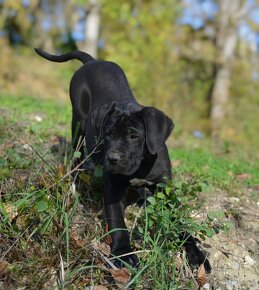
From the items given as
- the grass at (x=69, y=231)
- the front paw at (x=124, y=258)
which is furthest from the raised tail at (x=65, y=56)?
the front paw at (x=124, y=258)

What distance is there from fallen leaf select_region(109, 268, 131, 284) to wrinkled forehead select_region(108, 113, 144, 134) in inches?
44.0

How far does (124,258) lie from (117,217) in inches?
16.6

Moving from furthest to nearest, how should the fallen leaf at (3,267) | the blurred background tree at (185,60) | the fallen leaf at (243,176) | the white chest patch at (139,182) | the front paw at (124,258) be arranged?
the blurred background tree at (185,60)
the fallen leaf at (243,176)
the white chest patch at (139,182)
the front paw at (124,258)
the fallen leaf at (3,267)

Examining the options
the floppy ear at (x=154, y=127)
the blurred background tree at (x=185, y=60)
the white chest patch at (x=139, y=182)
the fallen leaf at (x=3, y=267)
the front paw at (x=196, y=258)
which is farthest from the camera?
the blurred background tree at (x=185, y=60)

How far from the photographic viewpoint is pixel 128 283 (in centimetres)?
308

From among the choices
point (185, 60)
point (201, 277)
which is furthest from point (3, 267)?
point (185, 60)

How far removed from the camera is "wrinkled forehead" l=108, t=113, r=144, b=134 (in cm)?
384

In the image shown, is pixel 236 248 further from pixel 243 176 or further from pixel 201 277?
pixel 243 176

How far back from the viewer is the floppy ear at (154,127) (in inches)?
148

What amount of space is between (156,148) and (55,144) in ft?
7.36

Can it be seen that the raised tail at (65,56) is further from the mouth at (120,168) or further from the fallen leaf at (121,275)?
the fallen leaf at (121,275)

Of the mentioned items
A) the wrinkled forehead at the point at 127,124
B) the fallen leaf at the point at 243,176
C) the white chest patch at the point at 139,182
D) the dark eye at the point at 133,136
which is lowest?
the fallen leaf at the point at 243,176

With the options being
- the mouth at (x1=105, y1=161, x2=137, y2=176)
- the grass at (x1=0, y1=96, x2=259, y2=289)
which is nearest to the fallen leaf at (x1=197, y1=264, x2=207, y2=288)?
the grass at (x1=0, y1=96, x2=259, y2=289)

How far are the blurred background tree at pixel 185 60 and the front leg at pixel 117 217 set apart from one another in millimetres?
7332
